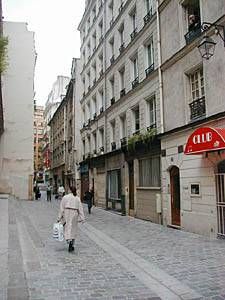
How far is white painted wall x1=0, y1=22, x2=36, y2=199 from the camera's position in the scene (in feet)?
115

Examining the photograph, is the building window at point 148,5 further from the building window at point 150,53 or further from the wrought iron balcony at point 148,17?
the building window at point 150,53

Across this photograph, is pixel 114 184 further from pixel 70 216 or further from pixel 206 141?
pixel 70 216

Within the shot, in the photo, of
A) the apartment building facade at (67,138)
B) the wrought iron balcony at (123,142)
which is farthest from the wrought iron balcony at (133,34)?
the apartment building facade at (67,138)

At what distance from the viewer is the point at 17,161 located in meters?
35.7

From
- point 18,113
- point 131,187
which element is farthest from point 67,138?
point 131,187

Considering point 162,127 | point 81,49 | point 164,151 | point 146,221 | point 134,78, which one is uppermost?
point 81,49

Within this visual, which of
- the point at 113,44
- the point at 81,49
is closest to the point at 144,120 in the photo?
the point at 113,44

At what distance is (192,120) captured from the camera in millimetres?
12242

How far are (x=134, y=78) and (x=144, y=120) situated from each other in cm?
327

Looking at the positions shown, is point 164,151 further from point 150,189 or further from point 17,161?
point 17,161

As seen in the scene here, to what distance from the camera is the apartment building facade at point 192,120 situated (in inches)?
415

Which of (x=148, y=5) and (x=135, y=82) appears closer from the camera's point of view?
(x=148, y=5)

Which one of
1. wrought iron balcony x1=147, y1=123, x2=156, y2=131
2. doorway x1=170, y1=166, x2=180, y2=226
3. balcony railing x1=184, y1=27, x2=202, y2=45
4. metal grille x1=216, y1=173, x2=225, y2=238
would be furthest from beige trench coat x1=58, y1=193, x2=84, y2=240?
wrought iron balcony x1=147, y1=123, x2=156, y2=131

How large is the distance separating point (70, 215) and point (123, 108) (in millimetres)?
12175
